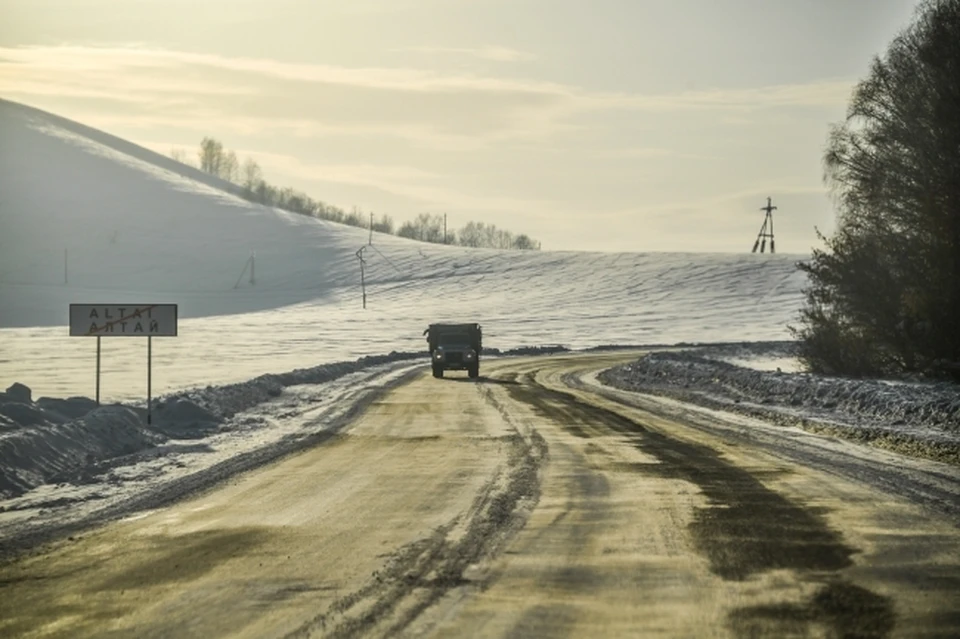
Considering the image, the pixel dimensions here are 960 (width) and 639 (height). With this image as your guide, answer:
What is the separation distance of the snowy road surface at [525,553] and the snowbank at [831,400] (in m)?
4.07

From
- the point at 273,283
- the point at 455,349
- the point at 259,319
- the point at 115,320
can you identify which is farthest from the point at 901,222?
the point at 273,283

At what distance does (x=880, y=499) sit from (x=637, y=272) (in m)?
121

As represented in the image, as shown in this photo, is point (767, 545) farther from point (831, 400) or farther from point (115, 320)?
point (831, 400)

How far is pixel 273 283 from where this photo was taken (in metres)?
136

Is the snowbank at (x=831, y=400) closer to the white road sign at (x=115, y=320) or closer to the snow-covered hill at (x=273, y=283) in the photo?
the white road sign at (x=115, y=320)

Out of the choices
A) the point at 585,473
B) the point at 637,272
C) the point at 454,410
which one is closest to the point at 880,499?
the point at 585,473

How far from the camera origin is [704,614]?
27.8ft

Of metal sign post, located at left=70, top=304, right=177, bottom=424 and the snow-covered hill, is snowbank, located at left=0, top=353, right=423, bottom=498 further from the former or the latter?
the snow-covered hill

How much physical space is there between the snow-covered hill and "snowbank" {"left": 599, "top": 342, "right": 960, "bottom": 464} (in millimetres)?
19000

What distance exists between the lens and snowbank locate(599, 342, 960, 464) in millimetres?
23016

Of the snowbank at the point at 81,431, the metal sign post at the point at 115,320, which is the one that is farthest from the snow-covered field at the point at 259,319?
the metal sign post at the point at 115,320

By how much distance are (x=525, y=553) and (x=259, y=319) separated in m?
101

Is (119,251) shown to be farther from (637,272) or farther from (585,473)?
(585,473)

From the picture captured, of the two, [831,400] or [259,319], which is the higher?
[259,319]
